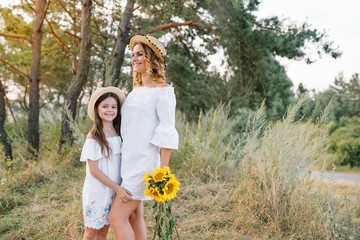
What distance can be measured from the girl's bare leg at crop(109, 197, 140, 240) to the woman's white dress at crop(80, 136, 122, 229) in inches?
4.0

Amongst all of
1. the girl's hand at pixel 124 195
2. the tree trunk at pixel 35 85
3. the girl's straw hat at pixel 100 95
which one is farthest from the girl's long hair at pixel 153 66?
the tree trunk at pixel 35 85

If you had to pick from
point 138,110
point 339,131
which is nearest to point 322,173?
point 138,110

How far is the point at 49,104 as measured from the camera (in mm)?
17656

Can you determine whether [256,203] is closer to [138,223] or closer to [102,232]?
[138,223]

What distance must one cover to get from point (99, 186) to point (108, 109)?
1.75 ft

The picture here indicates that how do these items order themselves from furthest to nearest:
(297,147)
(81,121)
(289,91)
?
(289,91) < (81,121) < (297,147)

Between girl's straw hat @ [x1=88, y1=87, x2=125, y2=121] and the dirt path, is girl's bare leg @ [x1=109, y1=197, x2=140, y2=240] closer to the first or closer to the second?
girl's straw hat @ [x1=88, y1=87, x2=125, y2=121]

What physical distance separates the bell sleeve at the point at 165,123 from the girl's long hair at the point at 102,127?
0.35 metres

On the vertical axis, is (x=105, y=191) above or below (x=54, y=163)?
above

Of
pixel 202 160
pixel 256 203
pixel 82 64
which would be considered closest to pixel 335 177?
pixel 202 160

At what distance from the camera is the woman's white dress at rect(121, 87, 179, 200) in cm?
296

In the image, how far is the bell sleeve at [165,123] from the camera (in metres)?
2.92

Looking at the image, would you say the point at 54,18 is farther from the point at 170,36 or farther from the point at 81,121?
the point at 81,121

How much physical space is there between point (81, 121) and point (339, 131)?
17.8m
